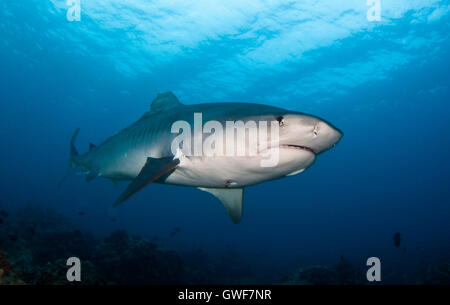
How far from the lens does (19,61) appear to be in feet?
133

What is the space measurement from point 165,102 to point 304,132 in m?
3.56

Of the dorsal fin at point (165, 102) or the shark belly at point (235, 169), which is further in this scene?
the dorsal fin at point (165, 102)

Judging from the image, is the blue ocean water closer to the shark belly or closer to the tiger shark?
the tiger shark

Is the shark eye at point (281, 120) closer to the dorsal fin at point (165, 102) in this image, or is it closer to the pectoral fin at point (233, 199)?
the pectoral fin at point (233, 199)

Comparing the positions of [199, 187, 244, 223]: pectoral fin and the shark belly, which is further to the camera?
[199, 187, 244, 223]: pectoral fin

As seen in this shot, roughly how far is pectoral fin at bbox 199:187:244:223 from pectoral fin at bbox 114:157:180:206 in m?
1.77

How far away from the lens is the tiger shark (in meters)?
2.75

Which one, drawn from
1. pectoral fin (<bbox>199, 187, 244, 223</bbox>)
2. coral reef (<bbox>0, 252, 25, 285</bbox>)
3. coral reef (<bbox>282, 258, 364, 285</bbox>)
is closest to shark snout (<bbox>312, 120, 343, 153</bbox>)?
pectoral fin (<bbox>199, 187, 244, 223</bbox>)

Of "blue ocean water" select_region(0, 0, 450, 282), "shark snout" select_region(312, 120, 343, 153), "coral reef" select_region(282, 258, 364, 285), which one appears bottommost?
"coral reef" select_region(282, 258, 364, 285)

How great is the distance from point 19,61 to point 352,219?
127m

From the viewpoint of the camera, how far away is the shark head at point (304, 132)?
2604 millimetres

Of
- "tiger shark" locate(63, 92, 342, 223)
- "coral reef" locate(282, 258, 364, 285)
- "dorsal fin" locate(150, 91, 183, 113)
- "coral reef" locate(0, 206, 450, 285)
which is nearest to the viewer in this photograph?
"tiger shark" locate(63, 92, 342, 223)

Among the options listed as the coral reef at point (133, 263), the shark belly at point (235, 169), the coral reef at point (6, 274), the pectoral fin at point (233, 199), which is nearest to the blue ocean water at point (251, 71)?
the coral reef at point (133, 263)
